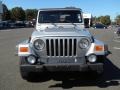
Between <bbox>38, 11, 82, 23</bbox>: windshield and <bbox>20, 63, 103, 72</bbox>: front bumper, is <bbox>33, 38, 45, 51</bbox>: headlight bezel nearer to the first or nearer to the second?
<bbox>20, 63, 103, 72</bbox>: front bumper

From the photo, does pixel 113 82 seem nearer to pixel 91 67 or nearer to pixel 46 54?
pixel 91 67

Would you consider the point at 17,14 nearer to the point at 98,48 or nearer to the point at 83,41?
the point at 83,41

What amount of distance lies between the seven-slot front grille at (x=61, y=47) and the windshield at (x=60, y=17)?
2.31 meters

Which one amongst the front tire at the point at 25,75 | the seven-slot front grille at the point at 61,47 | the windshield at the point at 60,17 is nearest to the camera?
the seven-slot front grille at the point at 61,47

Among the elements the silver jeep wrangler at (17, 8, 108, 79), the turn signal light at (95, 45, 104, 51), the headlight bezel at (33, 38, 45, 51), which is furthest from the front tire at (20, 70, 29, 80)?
the turn signal light at (95, 45, 104, 51)

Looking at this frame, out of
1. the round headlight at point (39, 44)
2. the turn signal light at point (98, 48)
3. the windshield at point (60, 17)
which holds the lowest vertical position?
the turn signal light at point (98, 48)

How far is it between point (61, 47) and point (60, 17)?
2.51 meters

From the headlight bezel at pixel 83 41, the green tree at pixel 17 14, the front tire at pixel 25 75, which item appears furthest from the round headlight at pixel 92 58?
the green tree at pixel 17 14

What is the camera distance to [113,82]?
9180mm

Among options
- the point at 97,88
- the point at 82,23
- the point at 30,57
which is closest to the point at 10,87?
the point at 30,57

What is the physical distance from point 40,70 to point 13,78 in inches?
77.0

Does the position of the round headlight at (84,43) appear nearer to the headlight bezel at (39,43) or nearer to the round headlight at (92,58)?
the round headlight at (92,58)

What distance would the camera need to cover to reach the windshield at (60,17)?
1067cm

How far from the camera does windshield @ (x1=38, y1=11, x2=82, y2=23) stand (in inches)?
420
